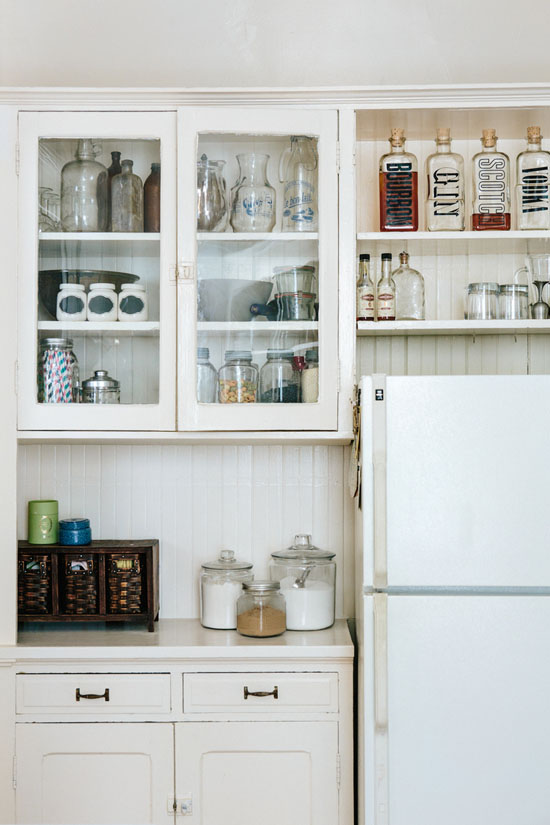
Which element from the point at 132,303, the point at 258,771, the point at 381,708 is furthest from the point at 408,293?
the point at 258,771

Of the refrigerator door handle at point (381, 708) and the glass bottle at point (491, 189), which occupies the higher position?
the glass bottle at point (491, 189)

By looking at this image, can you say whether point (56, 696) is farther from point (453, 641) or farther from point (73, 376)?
point (453, 641)

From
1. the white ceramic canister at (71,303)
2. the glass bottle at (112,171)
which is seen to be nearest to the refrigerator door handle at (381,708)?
the white ceramic canister at (71,303)

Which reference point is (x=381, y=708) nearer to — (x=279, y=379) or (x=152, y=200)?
(x=279, y=379)

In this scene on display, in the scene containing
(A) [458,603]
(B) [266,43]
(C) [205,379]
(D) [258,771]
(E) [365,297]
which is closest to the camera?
(A) [458,603]

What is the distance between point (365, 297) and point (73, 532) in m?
1.06

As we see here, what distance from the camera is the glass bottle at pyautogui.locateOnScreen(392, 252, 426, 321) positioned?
2.35 m

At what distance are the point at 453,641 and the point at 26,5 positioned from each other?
2206 mm

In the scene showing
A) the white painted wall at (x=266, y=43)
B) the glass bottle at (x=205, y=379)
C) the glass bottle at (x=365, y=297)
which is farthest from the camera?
the white painted wall at (x=266, y=43)

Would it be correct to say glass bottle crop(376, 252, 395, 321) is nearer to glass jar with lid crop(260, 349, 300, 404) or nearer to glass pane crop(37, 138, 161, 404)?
glass jar with lid crop(260, 349, 300, 404)

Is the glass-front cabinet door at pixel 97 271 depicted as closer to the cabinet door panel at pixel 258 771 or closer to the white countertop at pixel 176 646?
the white countertop at pixel 176 646

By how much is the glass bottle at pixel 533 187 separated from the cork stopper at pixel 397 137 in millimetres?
343

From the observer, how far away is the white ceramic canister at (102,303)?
2.25 meters

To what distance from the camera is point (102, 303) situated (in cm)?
225
